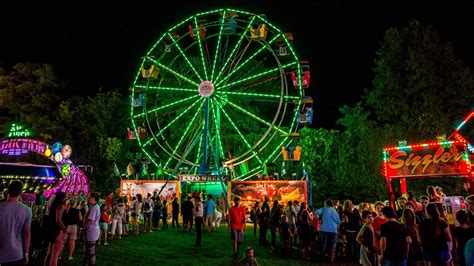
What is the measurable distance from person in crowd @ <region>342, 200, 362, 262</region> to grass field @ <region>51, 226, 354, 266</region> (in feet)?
3.78

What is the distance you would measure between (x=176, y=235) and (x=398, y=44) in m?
22.9

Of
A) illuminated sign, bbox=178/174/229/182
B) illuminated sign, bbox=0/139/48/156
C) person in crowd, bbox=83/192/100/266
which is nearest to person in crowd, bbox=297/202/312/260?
person in crowd, bbox=83/192/100/266

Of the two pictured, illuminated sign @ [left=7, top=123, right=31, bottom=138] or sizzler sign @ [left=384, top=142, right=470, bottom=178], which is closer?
sizzler sign @ [left=384, top=142, right=470, bottom=178]

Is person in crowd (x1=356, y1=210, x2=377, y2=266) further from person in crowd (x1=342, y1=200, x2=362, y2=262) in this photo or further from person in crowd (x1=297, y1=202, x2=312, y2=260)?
person in crowd (x1=297, y1=202, x2=312, y2=260)

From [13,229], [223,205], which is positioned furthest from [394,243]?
[223,205]

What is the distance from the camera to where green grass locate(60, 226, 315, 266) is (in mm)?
10094

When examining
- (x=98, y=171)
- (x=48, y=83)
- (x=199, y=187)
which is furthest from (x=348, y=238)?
(x=48, y=83)

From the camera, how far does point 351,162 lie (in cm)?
3281

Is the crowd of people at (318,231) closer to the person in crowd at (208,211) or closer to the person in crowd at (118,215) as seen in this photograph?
the person in crowd at (118,215)

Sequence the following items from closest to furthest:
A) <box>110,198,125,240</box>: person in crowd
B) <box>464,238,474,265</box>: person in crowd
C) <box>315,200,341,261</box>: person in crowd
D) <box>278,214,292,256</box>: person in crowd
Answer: <box>464,238,474,265</box>: person in crowd, <box>315,200,341,261</box>: person in crowd, <box>278,214,292,256</box>: person in crowd, <box>110,198,125,240</box>: person in crowd

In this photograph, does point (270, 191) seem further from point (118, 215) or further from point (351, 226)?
point (351, 226)

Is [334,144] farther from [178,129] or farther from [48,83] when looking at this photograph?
[48,83]

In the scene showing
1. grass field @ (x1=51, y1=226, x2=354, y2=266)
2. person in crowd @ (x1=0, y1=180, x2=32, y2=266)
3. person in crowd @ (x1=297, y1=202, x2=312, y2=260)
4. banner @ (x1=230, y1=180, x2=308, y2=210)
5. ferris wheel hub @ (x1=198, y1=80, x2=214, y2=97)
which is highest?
ferris wheel hub @ (x1=198, y1=80, x2=214, y2=97)

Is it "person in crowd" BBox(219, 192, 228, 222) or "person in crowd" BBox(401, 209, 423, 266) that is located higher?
"person in crowd" BBox(219, 192, 228, 222)
